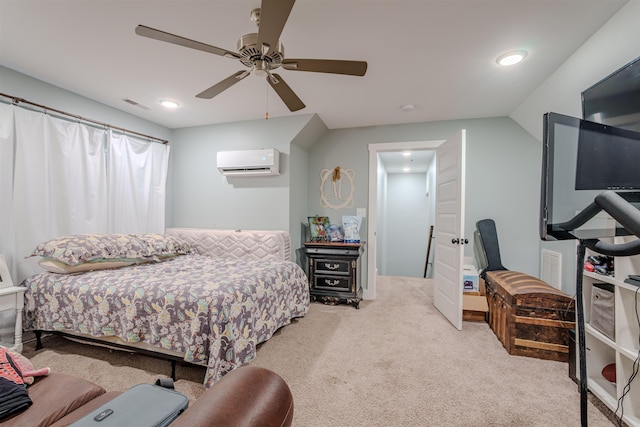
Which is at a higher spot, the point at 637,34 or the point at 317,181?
the point at 637,34

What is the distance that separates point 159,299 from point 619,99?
311 cm

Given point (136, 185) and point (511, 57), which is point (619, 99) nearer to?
point (511, 57)

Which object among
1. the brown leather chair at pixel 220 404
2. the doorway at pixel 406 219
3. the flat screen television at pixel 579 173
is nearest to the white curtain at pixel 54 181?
the brown leather chair at pixel 220 404

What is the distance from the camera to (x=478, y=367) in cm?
214

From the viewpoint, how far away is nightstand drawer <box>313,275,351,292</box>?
11.5 ft

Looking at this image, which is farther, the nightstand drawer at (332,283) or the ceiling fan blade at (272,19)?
the nightstand drawer at (332,283)

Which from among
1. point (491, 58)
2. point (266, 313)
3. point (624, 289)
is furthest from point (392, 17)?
point (266, 313)

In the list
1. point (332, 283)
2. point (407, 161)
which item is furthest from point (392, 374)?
point (407, 161)

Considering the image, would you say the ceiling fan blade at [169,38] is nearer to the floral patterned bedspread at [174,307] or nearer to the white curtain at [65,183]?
the floral patterned bedspread at [174,307]

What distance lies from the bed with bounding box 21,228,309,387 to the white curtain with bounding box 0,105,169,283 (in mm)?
279

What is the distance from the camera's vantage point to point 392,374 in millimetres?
2035

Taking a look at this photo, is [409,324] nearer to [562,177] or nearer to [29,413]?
[562,177]

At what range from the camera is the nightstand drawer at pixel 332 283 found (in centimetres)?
350

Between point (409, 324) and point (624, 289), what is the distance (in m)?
1.77
